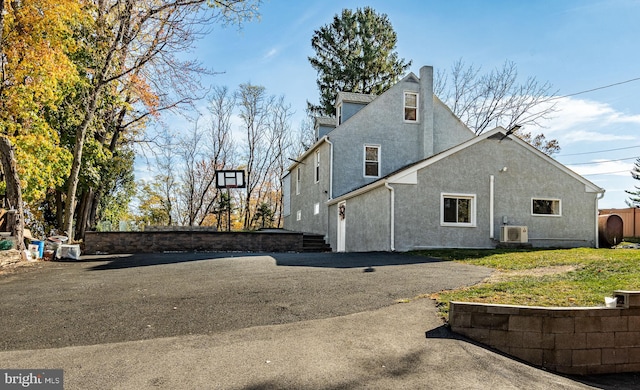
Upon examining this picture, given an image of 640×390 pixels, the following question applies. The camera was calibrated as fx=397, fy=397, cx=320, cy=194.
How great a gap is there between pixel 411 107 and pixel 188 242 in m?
11.7

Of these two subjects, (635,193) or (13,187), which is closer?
(13,187)

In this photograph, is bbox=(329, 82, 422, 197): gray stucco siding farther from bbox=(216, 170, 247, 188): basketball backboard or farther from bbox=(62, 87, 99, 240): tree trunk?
bbox=(62, 87, 99, 240): tree trunk

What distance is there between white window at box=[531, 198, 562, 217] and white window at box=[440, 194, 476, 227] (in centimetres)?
248

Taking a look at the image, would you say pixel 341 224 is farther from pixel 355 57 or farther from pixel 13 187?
pixel 355 57

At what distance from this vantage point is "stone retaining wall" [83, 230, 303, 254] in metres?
15.5

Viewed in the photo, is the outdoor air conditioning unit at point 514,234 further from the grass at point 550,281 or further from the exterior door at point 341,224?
the exterior door at point 341,224

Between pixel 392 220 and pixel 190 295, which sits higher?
pixel 392 220

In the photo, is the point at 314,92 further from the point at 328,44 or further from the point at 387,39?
the point at 387,39

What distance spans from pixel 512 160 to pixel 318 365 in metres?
13.2

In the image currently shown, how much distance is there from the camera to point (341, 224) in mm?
17578

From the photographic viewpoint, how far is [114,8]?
1480 cm

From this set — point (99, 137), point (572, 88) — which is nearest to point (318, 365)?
point (99, 137)

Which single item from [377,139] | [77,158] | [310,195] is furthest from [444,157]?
[77,158]

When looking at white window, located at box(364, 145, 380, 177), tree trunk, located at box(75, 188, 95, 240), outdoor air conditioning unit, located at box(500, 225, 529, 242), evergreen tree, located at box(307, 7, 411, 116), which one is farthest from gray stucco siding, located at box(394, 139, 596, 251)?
evergreen tree, located at box(307, 7, 411, 116)
